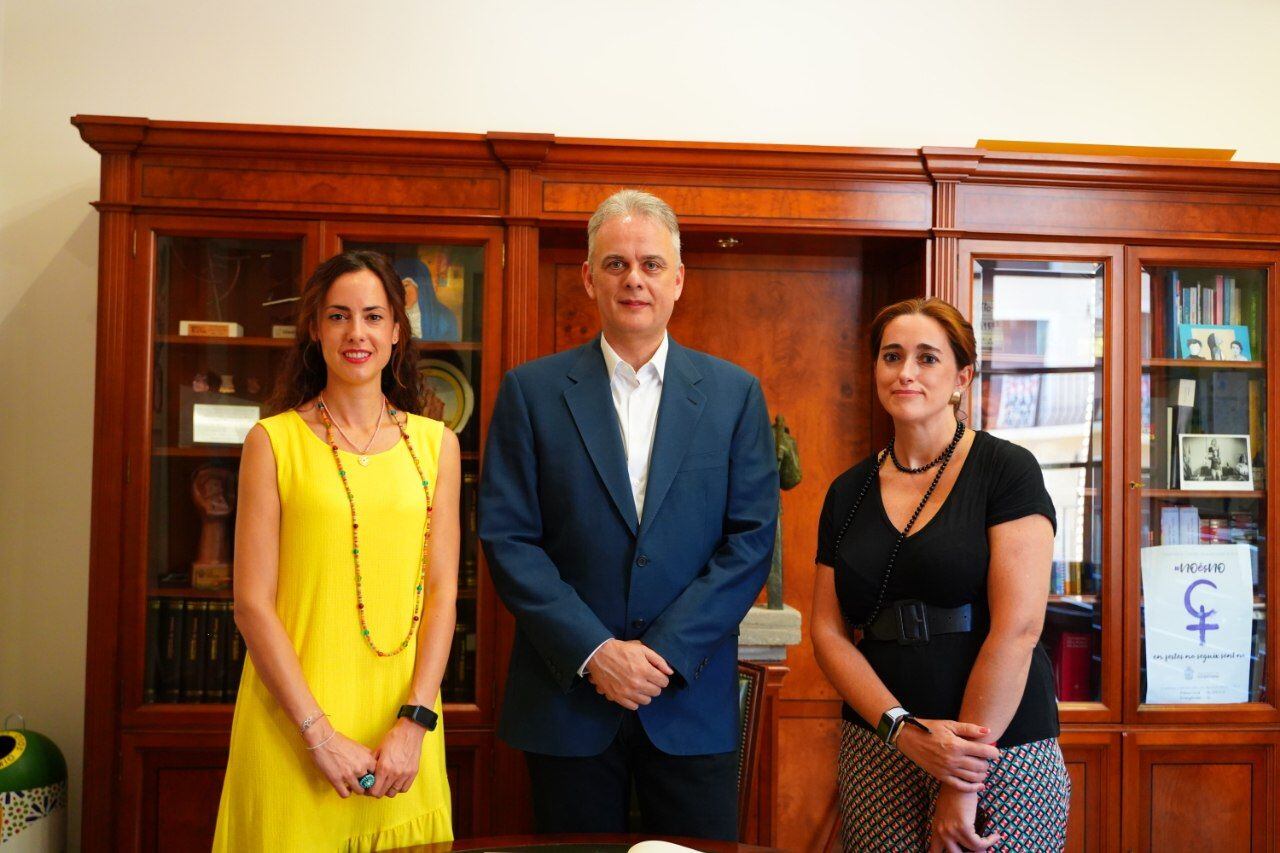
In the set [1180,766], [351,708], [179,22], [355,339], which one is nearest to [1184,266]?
[1180,766]

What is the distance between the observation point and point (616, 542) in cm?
179

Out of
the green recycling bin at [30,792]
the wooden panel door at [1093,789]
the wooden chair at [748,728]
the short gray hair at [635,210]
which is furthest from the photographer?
the wooden panel door at [1093,789]

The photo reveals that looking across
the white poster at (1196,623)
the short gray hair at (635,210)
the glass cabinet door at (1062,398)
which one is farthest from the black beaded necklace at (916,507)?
the white poster at (1196,623)

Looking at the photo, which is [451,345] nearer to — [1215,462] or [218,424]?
[218,424]

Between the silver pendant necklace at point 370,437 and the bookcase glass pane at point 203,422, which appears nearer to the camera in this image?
the silver pendant necklace at point 370,437

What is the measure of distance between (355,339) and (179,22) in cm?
192

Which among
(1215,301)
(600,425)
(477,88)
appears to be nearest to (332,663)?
(600,425)

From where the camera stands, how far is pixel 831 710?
10.3 feet

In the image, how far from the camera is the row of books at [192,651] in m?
2.64

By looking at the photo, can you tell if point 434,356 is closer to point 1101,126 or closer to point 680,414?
point 680,414

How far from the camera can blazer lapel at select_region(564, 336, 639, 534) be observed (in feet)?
5.89

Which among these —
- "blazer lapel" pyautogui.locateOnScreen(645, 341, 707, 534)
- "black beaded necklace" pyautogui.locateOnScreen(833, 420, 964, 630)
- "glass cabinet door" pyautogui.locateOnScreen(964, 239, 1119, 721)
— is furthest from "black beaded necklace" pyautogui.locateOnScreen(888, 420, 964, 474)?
"glass cabinet door" pyautogui.locateOnScreen(964, 239, 1119, 721)

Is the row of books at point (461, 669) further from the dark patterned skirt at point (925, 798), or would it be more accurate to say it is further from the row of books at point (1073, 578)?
the row of books at point (1073, 578)

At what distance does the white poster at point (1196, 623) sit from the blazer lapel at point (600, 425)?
1.85 meters
